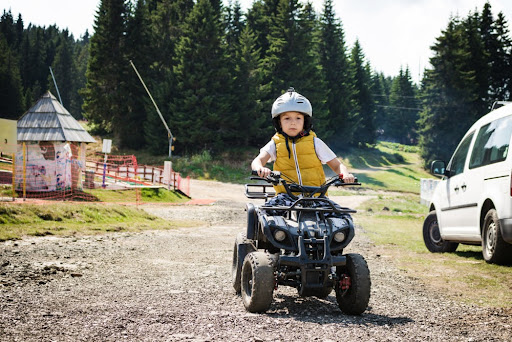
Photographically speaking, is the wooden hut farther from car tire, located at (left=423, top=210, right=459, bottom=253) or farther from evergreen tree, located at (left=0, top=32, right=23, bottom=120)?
evergreen tree, located at (left=0, top=32, right=23, bottom=120)

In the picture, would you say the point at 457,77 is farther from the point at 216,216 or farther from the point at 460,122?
the point at 216,216

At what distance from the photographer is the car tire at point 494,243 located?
7.72 metres

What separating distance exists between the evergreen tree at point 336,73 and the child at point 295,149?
56529 millimetres

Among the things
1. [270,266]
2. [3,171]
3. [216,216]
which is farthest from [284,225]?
[3,171]

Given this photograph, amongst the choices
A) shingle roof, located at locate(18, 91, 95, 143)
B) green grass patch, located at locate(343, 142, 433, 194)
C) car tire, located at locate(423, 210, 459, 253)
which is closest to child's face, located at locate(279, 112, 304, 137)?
car tire, located at locate(423, 210, 459, 253)

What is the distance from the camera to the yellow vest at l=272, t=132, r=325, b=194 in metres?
5.61

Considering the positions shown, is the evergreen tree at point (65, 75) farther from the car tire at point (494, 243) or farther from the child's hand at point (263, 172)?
the child's hand at point (263, 172)

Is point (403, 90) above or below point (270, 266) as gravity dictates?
above

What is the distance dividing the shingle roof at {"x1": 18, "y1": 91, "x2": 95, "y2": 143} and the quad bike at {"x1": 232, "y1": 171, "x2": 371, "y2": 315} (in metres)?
20.8

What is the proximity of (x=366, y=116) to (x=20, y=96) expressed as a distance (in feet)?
174

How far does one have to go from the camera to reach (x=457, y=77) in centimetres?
5728

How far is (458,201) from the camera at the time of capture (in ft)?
30.4

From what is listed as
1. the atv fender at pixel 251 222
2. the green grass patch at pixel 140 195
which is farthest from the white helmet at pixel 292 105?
the green grass patch at pixel 140 195

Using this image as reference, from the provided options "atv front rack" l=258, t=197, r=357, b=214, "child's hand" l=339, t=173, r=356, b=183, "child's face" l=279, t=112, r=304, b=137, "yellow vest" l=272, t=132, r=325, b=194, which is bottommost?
"atv front rack" l=258, t=197, r=357, b=214
